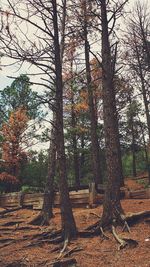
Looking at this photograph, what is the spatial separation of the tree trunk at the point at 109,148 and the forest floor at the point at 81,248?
1.87ft

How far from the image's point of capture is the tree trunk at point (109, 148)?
10094 mm

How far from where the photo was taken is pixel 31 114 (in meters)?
31.3

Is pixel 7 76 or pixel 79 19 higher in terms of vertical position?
pixel 79 19

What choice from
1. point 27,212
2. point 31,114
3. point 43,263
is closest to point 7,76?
point 43,263

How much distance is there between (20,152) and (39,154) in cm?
422

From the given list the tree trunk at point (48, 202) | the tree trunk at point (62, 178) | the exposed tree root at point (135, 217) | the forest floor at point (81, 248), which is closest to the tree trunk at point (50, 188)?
the tree trunk at point (48, 202)

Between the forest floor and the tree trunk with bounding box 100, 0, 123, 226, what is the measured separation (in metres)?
0.57

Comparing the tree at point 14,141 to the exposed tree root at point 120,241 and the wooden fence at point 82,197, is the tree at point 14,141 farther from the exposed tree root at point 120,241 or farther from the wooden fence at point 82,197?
the exposed tree root at point 120,241

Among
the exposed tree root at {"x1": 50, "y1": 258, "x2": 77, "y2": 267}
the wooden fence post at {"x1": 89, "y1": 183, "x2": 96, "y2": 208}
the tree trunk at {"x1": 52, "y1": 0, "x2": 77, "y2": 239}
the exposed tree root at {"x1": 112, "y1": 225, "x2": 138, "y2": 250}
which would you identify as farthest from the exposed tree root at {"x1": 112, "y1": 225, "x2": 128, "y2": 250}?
the wooden fence post at {"x1": 89, "y1": 183, "x2": 96, "y2": 208}

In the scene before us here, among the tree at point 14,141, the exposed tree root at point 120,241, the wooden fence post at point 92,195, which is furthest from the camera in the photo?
the tree at point 14,141

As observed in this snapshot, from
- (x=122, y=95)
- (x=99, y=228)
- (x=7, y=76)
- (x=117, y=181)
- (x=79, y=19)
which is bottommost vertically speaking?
(x=99, y=228)

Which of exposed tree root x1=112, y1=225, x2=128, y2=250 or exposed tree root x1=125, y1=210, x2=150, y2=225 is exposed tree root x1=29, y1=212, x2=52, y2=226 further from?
exposed tree root x1=112, y1=225, x2=128, y2=250

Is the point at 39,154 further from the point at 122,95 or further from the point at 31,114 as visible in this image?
the point at 122,95

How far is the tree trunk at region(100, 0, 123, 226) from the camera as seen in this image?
33.1 feet
